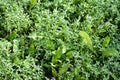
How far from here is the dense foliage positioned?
3488 mm

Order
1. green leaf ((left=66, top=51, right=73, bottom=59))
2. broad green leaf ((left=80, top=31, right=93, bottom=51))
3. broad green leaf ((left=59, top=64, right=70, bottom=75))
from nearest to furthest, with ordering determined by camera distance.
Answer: broad green leaf ((left=59, top=64, right=70, bottom=75)) < green leaf ((left=66, top=51, right=73, bottom=59)) < broad green leaf ((left=80, top=31, right=93, bottom=51))

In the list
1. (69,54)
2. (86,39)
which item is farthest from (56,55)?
(86,39)

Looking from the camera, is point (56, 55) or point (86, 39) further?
point (86, 39)

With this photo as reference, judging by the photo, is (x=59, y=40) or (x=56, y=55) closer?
(x=56, y=55)

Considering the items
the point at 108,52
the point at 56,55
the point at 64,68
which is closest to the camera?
the point at 64,68

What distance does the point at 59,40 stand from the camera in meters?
3.76

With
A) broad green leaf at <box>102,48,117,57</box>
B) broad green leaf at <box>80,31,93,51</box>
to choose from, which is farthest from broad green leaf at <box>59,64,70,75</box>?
broad green leaf at <box>102,48,117,57</box>

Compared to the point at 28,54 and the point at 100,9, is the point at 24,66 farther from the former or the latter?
the point at 100,9

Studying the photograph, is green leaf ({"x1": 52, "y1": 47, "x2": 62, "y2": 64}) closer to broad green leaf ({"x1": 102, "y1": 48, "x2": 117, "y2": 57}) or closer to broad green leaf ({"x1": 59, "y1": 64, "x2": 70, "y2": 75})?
broad green leaf ({"x1": 59, "y1": 64, "x2": 70, "y2": 75})

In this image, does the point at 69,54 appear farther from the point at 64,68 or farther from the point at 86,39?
the point at 86,39

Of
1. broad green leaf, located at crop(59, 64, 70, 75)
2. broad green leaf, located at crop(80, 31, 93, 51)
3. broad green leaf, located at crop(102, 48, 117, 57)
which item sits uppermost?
broad green leaf, located at crop(80, 31, 93, 51)

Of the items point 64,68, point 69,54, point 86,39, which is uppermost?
point 86,39

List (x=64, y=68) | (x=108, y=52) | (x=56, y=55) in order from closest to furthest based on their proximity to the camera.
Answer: (x=64, y=68)
(x=56, y=55)
(x=108, y=52)

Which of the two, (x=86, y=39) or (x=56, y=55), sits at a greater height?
(x=86, y=39)
